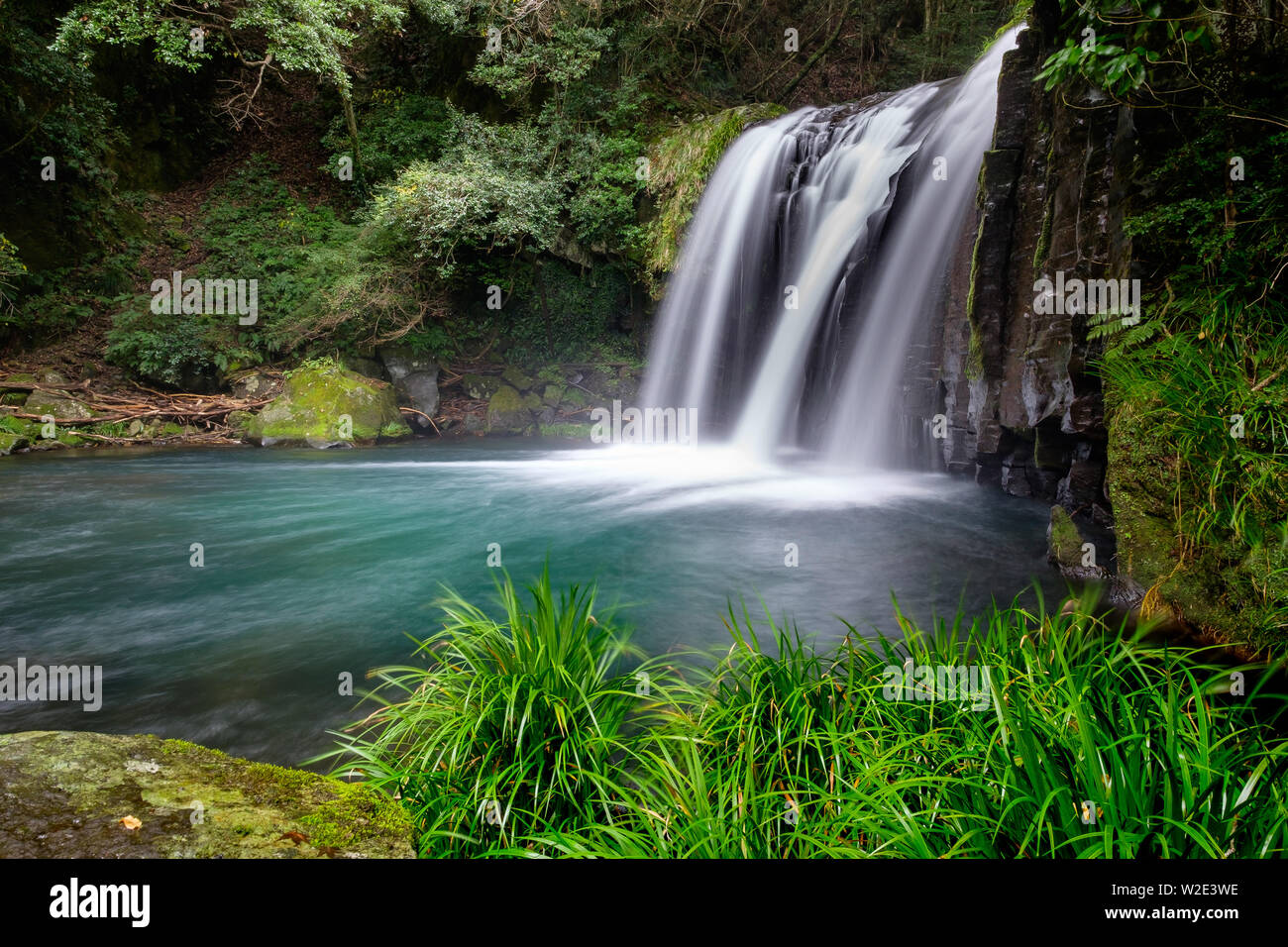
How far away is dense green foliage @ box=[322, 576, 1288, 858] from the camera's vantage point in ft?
5.19

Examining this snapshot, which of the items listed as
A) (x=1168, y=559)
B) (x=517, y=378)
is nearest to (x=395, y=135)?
(x=517, y=378)

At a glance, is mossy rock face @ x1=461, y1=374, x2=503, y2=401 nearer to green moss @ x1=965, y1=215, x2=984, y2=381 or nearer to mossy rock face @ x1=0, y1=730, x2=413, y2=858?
green moss @ x1=965, y1=215, x2=984, y2=381

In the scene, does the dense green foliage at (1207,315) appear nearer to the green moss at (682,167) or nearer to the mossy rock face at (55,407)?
the green moss at (682,167)

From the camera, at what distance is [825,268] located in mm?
10219

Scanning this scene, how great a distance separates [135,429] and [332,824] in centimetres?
1492

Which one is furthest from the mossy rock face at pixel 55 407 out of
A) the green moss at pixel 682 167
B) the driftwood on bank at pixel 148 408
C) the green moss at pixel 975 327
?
the green moss at pixel 975 327

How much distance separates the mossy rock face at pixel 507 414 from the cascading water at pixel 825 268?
3.80 m

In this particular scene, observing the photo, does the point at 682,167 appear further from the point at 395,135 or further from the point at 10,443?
the point at 10,443

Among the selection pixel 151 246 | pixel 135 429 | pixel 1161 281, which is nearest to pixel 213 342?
pixel 135 429

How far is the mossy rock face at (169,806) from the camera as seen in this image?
60.1 inches

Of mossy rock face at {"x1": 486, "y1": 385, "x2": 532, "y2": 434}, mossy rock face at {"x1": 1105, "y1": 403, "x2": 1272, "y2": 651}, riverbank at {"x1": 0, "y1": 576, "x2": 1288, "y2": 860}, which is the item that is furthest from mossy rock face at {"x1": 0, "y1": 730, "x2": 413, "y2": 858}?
mossy rock face at {"x1": 486, "y1": 385, "x2": 532, "y2": 434}

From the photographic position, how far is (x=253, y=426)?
12891 millimetres
